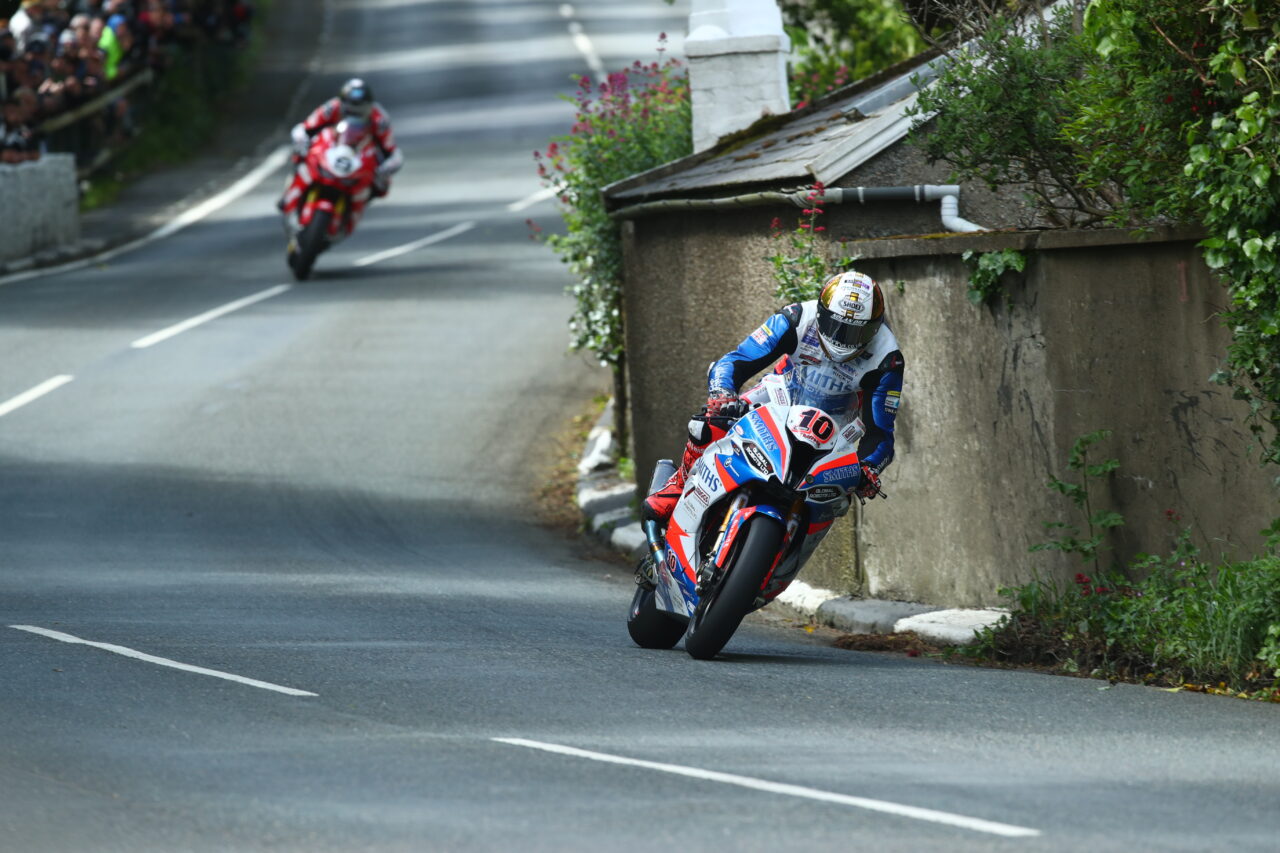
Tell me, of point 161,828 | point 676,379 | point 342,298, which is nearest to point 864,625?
point 676,379

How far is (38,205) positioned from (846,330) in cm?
2105

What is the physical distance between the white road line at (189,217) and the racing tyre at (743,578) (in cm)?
1889

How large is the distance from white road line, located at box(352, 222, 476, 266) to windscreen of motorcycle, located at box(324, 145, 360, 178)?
9.32 ft

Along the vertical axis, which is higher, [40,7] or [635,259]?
[40,7]

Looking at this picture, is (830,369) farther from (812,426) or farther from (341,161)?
(341,161)

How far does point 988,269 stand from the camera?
10367 millimetres

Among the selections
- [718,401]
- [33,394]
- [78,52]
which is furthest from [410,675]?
[78,52]

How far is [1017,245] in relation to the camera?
10.2m

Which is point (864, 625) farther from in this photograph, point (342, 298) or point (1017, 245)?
point (342, 298)

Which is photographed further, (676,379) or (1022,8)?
(676,379)

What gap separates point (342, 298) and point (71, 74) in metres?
10.9

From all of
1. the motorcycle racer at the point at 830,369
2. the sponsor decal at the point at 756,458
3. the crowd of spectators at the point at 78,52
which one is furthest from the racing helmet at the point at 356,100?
the sponsor decal at the point at 756,458

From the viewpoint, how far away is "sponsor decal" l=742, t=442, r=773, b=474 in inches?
371

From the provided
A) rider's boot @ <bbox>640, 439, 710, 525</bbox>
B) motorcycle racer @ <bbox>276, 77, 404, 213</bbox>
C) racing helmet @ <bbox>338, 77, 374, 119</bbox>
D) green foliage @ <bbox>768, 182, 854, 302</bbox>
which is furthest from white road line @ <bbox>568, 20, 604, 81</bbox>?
rider's boot @ <bbox>640, 439, 710, 525</bbox>
